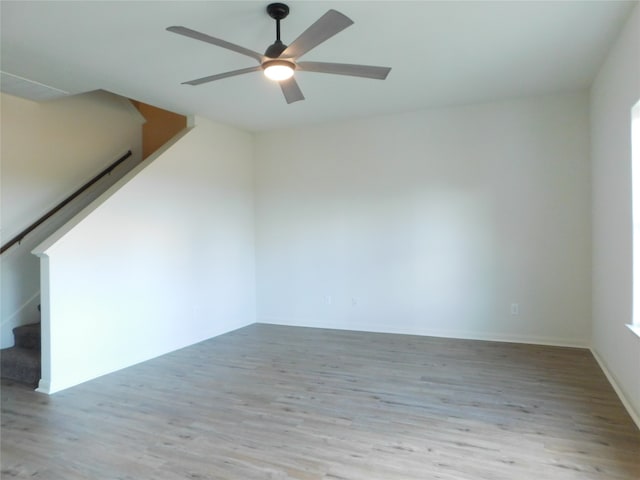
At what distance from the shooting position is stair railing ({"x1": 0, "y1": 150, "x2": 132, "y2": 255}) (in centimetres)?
429

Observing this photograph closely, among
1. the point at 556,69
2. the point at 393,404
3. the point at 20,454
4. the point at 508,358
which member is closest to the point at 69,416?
the point at 20,454

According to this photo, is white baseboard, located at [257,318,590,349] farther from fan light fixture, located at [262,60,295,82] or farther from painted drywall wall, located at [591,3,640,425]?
fan light fixture, located at [262,60,295,82]

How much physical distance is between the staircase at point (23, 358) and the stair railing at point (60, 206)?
89cm

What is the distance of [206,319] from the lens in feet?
16.7

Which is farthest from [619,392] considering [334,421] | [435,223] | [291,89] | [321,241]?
[321,241]

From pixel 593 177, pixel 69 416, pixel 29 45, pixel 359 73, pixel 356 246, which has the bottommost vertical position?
pixel 69 416

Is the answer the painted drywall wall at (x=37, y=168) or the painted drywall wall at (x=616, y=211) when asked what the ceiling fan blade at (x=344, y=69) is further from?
the painted drywall wall at (x=37, y=168)

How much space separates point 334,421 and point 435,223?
2.89 metres

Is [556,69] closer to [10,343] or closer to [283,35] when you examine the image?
[283,35]

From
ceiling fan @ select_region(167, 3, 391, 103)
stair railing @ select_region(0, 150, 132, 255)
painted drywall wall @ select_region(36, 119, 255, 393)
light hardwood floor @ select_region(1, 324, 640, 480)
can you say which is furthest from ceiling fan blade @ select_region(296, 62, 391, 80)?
stair railing @ select_region(0, 150, 132, 255)

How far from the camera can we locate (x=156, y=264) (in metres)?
4.45

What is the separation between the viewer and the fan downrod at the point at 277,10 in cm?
246

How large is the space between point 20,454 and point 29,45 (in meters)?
2.77

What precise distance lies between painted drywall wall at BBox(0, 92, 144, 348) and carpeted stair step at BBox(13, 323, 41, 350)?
22 cm
